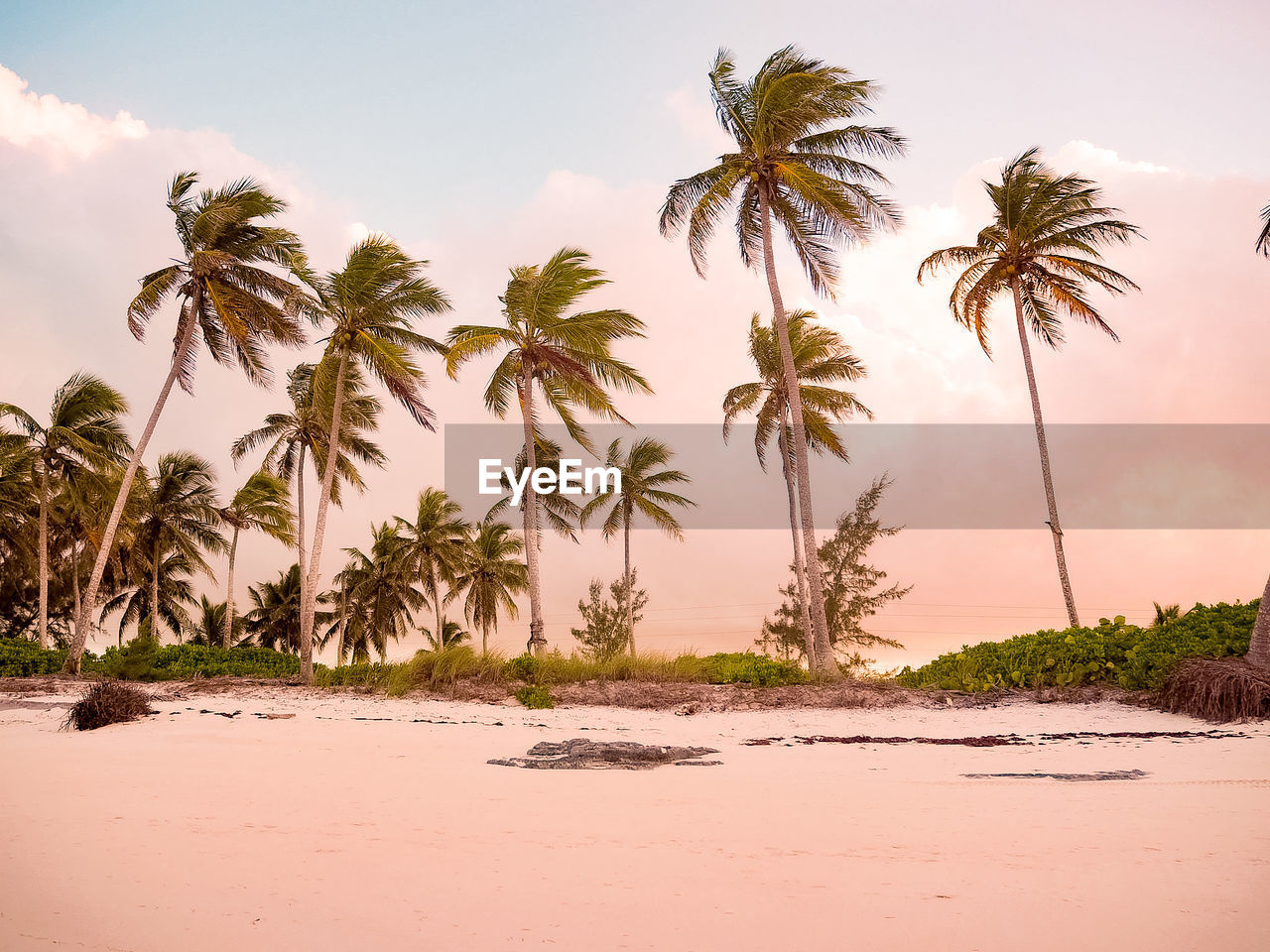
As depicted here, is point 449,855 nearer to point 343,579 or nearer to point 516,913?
point 516,913

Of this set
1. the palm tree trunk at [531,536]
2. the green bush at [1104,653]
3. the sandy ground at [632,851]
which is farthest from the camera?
the palm tree trunk at [531,536]

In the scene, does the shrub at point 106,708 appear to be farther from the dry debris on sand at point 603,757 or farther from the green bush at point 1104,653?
the green bush at point 1104,653

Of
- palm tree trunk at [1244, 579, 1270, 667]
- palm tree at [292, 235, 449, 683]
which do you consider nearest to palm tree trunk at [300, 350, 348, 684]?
palm tree at [292, 235, 449, 683]

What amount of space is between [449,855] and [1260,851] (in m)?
3.84

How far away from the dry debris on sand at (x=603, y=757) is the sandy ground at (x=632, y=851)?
1.01ft

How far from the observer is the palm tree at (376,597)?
35469mm

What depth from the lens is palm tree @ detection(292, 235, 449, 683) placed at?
61.1 feet

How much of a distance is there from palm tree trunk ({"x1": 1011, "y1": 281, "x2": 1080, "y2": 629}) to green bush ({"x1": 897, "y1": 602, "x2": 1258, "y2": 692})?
18.6 feet

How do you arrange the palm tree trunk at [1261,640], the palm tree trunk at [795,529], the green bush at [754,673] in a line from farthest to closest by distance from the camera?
1. the palm tree trunk at [795,529]
2. the green bush at [754,673]
3. the palm tree trunk at [1261,640]

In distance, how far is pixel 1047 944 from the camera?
2.54 meters

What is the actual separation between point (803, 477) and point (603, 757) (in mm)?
10879

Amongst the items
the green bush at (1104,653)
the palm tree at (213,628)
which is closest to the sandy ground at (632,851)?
the green bush at (1104,653)

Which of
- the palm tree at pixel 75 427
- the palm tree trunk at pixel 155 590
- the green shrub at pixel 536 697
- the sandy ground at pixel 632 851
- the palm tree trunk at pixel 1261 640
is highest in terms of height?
the palm tree at pixel 75 427

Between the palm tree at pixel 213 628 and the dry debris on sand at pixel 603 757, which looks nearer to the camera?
the dry debris on sand at pixel 603 757
